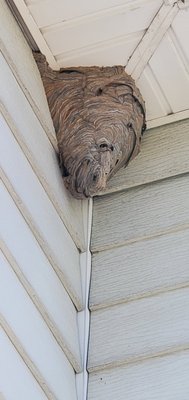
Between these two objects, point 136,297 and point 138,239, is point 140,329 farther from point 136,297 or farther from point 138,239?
point 138,239

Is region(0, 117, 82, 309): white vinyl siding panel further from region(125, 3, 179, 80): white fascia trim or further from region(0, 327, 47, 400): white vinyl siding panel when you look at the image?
region(125, 3, 179, 80): white fascia trim

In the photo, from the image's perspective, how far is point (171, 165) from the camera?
233 centimetres

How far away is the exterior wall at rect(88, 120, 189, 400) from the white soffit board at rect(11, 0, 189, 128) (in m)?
0.09

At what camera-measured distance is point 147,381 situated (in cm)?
184

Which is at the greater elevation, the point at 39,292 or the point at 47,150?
the point at 47,150

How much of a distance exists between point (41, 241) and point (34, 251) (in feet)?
0.18

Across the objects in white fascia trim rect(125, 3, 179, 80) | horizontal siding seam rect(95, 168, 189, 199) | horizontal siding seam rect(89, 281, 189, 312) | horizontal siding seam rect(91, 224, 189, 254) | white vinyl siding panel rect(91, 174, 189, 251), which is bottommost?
horizontal siding seam rect(89, 281, 189, 312)

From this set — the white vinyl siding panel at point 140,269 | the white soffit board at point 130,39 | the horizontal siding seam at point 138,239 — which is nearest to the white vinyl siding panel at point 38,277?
the white vinyl siding panel at point 140,269

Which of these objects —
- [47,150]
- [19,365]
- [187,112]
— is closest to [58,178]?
[47,150]

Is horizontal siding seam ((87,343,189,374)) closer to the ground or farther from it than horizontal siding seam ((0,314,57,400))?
closer to the ground

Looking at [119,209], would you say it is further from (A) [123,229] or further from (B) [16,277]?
(B) [16,277]

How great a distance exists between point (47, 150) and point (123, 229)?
0.25 meters

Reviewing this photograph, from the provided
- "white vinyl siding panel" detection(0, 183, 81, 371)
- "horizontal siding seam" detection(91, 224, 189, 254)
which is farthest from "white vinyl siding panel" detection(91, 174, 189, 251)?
"white vinyl siding panel" detection(0, 183, 81, 371)

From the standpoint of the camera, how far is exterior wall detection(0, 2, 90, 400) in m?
1.64
